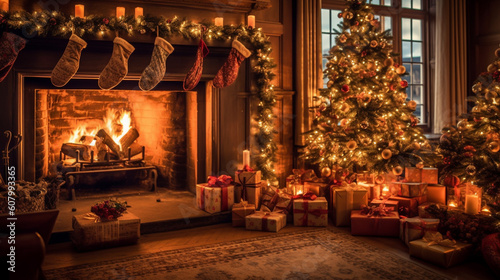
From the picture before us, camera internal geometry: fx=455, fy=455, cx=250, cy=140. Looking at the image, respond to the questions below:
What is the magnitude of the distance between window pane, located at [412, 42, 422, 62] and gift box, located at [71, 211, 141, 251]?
16.4 feet

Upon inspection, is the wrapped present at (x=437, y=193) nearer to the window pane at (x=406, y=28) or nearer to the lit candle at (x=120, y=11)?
the window pane at (x=406, y=28)

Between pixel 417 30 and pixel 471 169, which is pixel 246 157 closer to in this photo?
pixel 471 169

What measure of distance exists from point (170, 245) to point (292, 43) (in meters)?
3.11

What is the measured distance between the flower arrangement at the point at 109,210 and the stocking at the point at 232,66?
68.2 inches

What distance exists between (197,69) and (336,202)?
1998mm

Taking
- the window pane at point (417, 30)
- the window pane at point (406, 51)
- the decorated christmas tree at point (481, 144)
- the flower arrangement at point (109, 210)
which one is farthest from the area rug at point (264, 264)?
the window pane at point (417, 30)

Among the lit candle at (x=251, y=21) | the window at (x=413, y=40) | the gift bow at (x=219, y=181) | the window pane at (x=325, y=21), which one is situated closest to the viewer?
the gift bow at (x=219, y=181)

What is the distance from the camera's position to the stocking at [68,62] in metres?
4.29

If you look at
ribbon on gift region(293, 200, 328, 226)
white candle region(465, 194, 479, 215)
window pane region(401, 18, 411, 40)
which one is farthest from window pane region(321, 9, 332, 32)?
white candle region(465, 194, 479, 215)

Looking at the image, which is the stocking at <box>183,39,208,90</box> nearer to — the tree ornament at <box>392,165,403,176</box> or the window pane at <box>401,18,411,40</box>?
the tree ornament at <box>392,165,403,176</box>

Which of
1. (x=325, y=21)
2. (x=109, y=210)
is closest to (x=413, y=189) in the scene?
(x=325, y=21)

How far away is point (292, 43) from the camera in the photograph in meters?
5.88

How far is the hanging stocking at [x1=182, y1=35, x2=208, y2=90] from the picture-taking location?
471cm

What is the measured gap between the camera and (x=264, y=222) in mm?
4516
